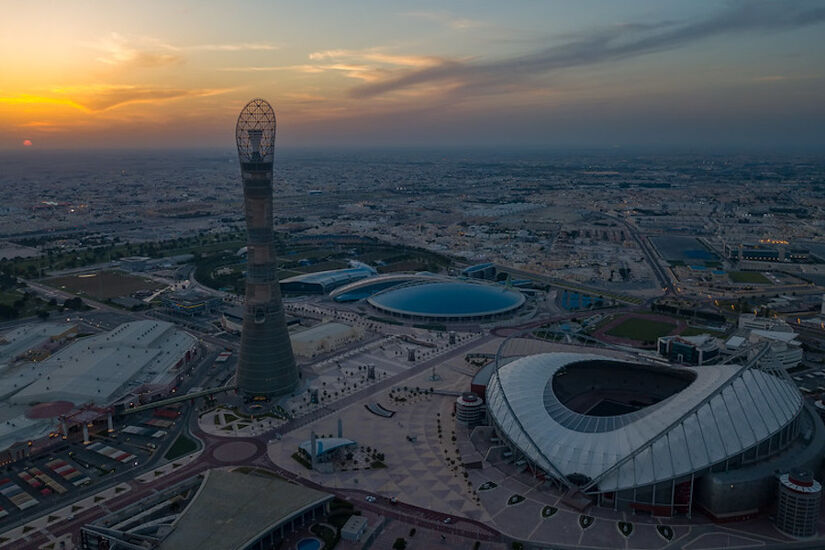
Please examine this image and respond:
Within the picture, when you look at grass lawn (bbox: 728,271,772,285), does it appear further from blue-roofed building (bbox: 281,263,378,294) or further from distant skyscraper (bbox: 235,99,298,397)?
distant skyscraper (bbox: 235,99,298,397)

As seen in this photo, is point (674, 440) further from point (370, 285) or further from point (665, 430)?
point (370, 285)

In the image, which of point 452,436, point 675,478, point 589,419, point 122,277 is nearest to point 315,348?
point 452,436

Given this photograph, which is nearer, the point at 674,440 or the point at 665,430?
the point at 674,440

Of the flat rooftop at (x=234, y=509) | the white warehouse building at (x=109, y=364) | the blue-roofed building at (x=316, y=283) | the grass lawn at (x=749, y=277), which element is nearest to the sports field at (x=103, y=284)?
the blue-roofed building at (x=316, y=283)

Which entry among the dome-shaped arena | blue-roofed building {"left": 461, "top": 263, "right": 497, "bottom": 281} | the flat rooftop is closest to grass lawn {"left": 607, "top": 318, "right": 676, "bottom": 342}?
the dome-shaped arena

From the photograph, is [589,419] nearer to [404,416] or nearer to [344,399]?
[404,416]

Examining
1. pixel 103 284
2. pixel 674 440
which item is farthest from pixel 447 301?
pixel 103 284
